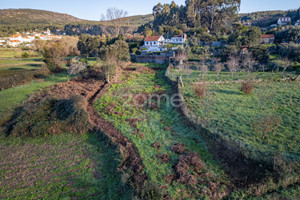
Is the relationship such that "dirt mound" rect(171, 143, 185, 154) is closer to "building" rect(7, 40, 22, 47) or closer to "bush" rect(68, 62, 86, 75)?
"bush" rect(68, 62, 86, 75)

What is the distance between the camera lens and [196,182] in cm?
864

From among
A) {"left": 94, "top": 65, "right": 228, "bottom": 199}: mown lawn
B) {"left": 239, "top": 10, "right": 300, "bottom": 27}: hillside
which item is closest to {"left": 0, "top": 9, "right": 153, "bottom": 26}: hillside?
{"left": 239, "top": 10, "right": 300, "bottom": 27}: hillside

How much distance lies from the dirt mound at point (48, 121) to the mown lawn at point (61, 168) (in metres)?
0.64

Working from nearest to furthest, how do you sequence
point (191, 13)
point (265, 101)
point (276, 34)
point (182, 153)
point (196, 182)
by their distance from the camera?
point (196, 182)
point (182, 153)
point (265, 101)
point (276, 34)
point (191, 13)

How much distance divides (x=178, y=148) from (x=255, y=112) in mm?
8814

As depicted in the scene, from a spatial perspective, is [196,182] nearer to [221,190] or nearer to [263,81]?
[221,190]

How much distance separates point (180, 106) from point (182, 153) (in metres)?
6.75

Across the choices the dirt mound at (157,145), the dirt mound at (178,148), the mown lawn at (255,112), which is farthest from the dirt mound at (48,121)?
the mown lawn at (255,112)

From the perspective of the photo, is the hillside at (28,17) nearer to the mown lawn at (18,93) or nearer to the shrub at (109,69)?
the mown lawn at (18,93)

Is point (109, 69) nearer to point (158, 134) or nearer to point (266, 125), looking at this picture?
point (158, 134)

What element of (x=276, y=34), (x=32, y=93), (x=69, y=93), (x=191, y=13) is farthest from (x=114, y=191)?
(x=191, y=13)

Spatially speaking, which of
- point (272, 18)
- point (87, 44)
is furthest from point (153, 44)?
point (272, 18)

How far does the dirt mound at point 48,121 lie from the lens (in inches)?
526

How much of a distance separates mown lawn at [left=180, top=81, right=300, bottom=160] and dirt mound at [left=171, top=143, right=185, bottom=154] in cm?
304
